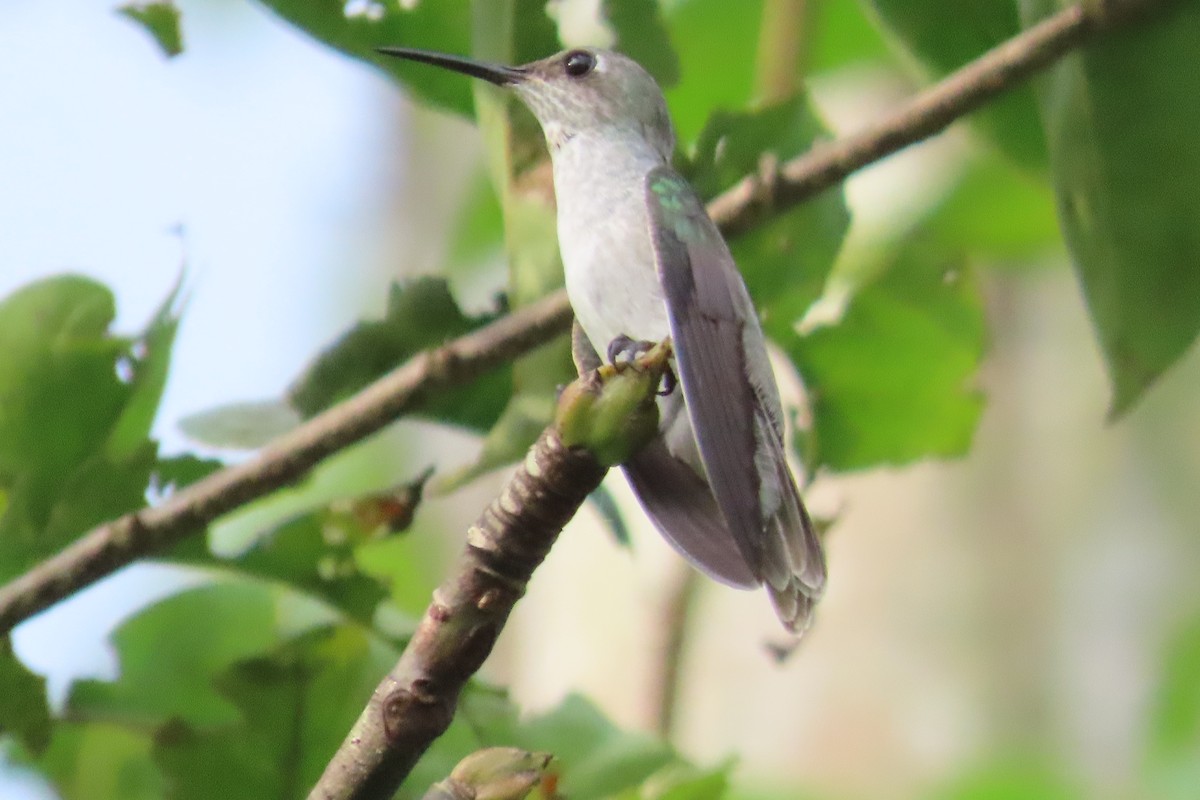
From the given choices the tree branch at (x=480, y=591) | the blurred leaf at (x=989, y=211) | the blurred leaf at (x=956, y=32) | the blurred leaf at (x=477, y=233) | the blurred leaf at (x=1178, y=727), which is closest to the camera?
the tree branch at (x=480, y=591)

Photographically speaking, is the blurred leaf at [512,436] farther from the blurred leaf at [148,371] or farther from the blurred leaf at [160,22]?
the blurred leaf at [160,22]

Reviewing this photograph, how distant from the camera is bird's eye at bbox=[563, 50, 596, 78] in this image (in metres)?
1.69

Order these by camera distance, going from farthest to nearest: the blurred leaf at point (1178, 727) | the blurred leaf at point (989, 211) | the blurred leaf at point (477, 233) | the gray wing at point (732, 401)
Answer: the blurred leaf at point (1178, 727)
the blurred leaf at point (477, 233)
the blurred leaf at point (989, 211)
the gray wing at point (732, 401)

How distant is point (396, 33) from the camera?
1.66 m

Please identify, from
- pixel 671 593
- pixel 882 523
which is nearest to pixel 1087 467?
pixel 882 523

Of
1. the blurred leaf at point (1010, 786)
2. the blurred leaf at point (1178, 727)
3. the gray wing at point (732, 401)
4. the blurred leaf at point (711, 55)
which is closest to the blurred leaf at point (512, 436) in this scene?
the gray wing at point (732, 401)

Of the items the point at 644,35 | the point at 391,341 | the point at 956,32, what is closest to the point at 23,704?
the point at 391,341

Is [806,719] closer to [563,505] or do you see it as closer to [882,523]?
[882,523]

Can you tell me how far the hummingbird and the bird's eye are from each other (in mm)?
132

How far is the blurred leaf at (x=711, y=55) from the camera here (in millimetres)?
2279

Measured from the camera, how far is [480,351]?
1369 millimetres

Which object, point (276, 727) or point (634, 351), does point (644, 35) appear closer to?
point (634, 351)

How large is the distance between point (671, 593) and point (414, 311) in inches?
29.9

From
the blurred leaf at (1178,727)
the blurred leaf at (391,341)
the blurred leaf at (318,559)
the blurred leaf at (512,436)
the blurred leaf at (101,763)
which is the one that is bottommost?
the blurred leaf at (1178,727)
